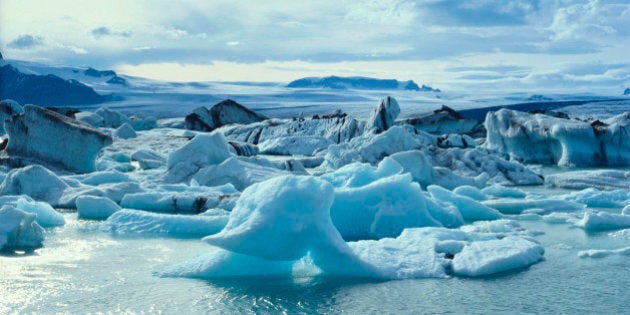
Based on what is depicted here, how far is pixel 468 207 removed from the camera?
30.1 feet

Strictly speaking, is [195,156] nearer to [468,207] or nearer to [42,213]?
[42,213]

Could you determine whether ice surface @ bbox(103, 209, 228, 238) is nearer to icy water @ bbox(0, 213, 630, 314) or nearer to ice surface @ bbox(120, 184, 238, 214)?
icy water @ bbox(0, 213, 630, 314)

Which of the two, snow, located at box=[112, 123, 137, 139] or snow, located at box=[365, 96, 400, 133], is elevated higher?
snow, located at box=[365, 96, 400, 133]

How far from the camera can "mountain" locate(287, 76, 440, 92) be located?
4161 inches

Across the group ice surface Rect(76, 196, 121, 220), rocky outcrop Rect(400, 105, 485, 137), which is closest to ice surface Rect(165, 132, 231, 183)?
ice surface Rect(76, 196, 121, 220)

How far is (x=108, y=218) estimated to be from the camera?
812 cm

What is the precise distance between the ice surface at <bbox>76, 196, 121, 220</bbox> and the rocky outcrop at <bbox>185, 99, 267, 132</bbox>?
832 inches

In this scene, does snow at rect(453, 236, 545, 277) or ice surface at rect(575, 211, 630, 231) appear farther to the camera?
ice surface at rect(575, 211, 630, 231)

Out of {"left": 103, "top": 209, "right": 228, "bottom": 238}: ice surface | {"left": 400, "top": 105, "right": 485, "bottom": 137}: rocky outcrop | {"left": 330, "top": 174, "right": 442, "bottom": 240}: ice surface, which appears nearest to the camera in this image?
{"left": 103, "top": 209, "right": 228, "bottom": 238}: ice surface

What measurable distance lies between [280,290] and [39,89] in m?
60.6

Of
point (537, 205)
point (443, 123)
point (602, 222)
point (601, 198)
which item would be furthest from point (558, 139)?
point (602, 222)

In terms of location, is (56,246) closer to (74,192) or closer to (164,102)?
(74,192)

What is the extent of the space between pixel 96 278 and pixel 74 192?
440cm

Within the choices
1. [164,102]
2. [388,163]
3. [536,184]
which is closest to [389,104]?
[536,184]
